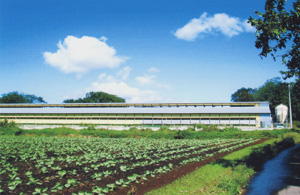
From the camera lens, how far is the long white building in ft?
154

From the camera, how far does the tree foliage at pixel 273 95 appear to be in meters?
81.0

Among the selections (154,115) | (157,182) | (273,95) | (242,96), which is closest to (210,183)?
(157,182)

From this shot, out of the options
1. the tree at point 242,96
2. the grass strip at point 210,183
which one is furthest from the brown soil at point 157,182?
the tree at point 242,96

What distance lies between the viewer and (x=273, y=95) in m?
88.0

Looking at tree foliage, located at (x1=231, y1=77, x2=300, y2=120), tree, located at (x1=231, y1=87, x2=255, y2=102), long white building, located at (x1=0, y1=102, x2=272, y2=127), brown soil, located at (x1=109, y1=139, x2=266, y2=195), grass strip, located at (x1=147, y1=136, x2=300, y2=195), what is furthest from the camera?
tree, located at (x1=231, y1=87, x2=255, y2=102)

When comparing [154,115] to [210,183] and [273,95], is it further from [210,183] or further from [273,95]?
[273,95]

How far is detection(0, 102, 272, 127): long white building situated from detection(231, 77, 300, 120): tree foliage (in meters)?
26.5

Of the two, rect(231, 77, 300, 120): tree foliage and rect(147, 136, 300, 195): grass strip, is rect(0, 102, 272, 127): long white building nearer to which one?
rect(231, 77, 300, 120): tree foliage

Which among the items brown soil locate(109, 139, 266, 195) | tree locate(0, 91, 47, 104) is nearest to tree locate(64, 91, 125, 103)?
tree locate(0, 91, 47, 104)

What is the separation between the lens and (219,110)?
47562 millimetres

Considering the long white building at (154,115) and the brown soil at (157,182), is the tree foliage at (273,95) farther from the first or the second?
the brown soil at (157,182)

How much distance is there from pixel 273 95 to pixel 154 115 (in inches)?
2358

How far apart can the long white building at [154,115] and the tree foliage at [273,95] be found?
26.5m

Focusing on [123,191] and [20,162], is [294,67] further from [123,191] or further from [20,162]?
[20,162]
